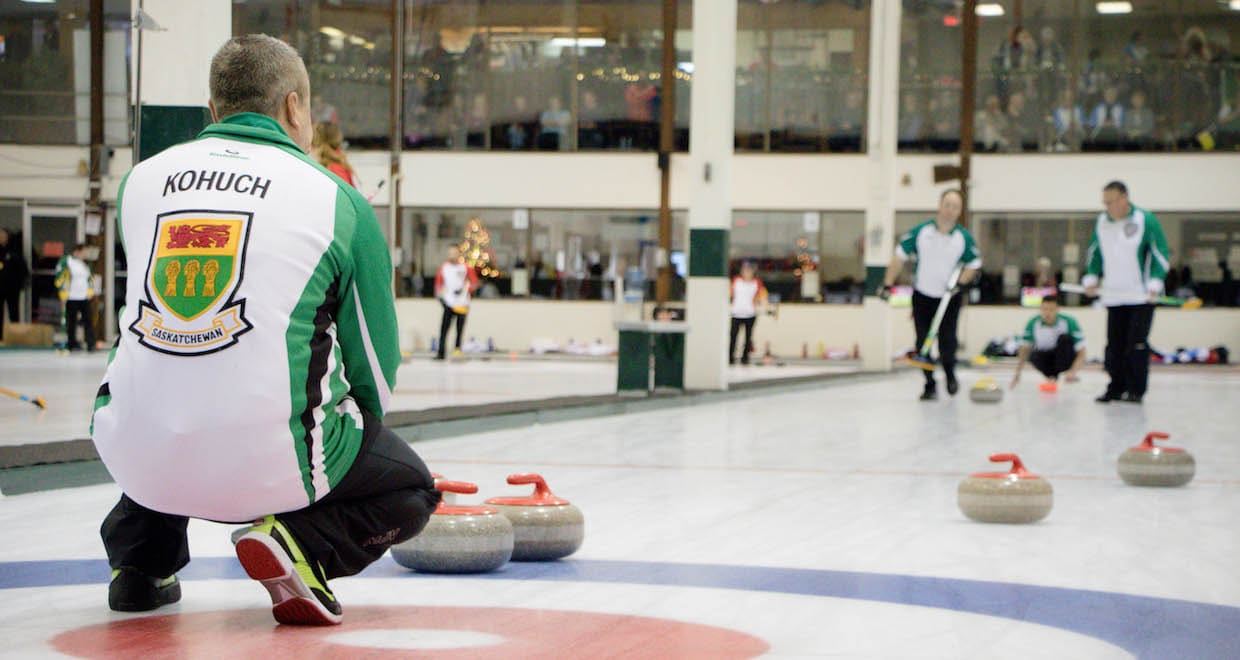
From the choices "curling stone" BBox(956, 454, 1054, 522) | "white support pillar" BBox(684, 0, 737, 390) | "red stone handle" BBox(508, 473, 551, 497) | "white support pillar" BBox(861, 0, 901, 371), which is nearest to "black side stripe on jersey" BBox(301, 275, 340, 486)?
"red stone handle" BBox(508, 473, 551, 497)

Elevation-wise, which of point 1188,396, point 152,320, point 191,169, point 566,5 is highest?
point 566,5

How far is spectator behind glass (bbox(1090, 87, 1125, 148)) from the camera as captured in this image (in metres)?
27.8

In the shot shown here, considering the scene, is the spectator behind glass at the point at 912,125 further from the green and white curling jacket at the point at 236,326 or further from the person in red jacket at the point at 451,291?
the green and white curling jacket at the point at 236,326

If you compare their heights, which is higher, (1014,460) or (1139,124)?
(1139,124)

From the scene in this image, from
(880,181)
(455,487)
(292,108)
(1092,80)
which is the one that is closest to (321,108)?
(880,181)

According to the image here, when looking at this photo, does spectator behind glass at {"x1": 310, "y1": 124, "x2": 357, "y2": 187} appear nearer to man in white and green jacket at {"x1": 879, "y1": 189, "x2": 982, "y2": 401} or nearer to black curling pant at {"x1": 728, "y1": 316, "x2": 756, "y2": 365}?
man in white and green jacket at {"x1": 879, "y1": 189, "x2": 982, "y2": 401}

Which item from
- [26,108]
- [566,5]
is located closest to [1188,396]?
[566,5]

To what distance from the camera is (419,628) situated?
10.4 ft

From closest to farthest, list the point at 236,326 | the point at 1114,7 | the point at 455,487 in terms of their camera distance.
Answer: the point at 236,326, the point at 455,487, the point at 1114,7

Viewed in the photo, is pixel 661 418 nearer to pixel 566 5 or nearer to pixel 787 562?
pixel 787 562

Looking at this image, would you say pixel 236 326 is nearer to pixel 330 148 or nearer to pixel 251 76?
pixel 251 76

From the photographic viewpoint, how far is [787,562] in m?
4.30

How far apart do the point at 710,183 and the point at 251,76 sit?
1070 centimetres

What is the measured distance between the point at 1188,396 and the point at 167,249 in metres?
14.1
